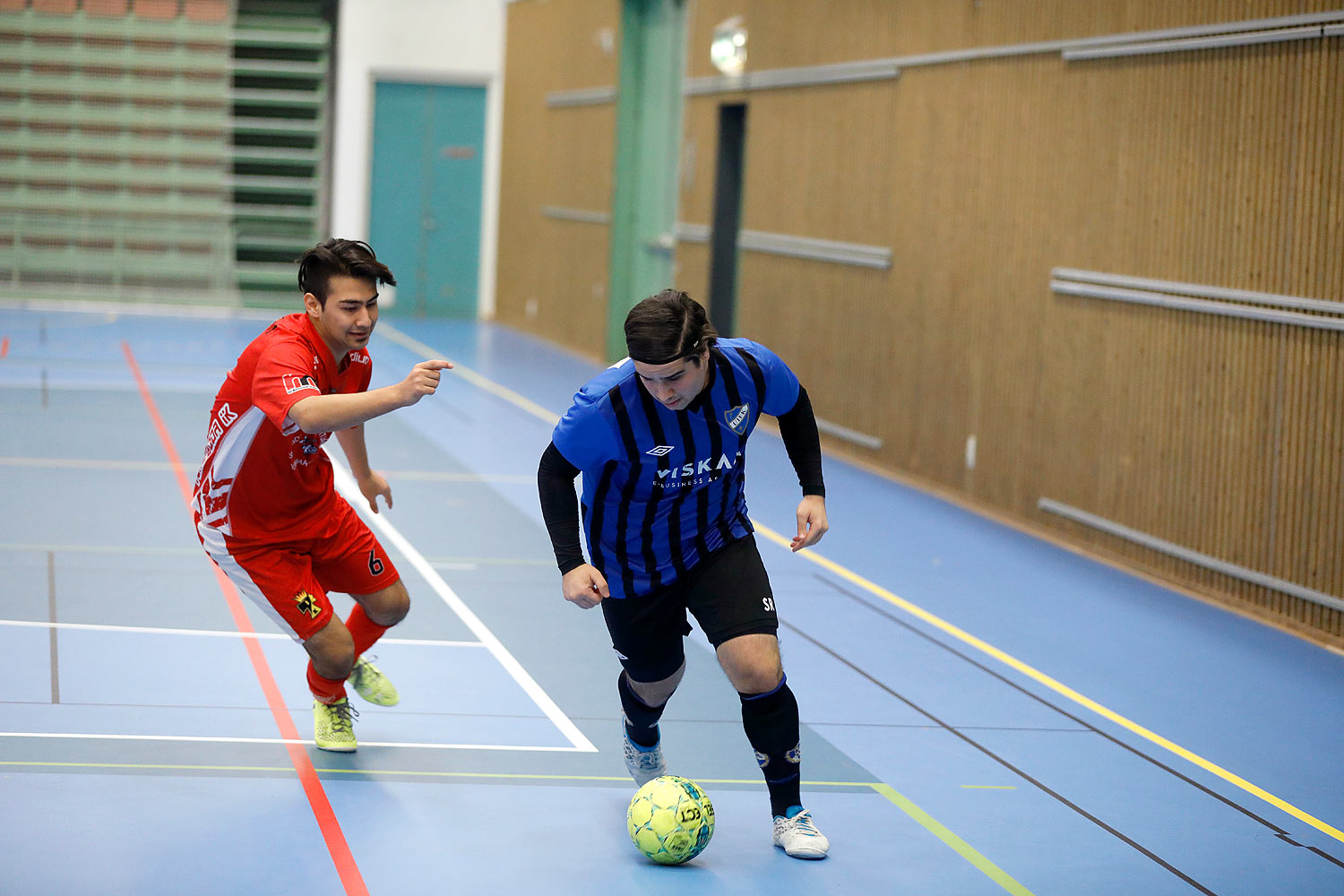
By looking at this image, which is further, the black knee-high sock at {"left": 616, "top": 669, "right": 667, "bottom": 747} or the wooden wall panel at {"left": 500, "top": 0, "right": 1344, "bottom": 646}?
the wooden wall panel at {"left": 500, "top": 0, "right": 1344, "bottom": 646}

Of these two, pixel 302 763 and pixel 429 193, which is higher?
pixel 429 193

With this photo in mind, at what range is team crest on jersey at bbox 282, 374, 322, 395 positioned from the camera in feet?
14.1

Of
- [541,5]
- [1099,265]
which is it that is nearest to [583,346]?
[541,5]

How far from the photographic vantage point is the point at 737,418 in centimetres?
422

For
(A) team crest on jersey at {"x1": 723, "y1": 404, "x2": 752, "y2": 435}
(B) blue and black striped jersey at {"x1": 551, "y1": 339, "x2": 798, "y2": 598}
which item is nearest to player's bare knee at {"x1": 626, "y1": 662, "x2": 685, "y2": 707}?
(B) blue and black striped jersey at {"x1": 551, "y1": 339, "x2": 798, "y2": 598}

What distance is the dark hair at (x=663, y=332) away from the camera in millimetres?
3830

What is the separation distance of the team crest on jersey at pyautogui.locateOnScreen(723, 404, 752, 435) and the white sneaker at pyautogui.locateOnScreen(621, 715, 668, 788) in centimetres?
104

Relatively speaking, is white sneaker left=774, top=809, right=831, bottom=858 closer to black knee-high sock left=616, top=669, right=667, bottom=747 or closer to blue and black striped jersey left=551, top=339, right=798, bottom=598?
black knee-high sock left=616, top=669, right=667, bottom=747

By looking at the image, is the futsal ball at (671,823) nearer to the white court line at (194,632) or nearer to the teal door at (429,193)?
the white court line at (194,632)

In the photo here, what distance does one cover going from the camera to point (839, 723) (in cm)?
562

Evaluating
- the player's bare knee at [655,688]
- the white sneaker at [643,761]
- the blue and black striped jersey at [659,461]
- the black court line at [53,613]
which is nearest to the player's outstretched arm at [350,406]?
the blue and black striped jersey at [659,461]

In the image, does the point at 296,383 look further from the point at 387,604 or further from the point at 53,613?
the point at 53,613

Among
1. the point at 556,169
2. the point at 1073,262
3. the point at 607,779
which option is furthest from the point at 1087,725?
the point at 556,169

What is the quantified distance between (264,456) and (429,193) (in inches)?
675
